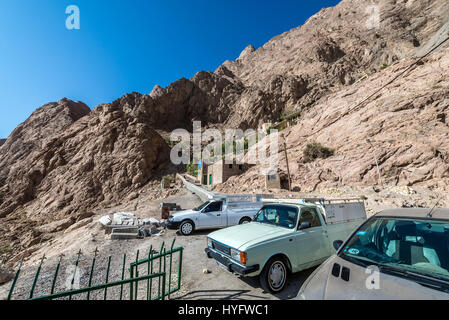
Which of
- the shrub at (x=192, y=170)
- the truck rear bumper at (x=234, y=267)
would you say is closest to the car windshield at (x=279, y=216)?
the truck rear bumper at (x=234, y=267)

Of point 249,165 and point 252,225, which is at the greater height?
point 249,165

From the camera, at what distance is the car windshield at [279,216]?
4.81m

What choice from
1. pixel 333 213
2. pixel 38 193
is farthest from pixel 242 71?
pixel 333 213

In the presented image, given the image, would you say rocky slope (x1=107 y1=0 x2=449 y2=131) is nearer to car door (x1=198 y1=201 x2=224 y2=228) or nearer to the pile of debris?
car door (x1=198 y1=201 x2=224 y2=228)

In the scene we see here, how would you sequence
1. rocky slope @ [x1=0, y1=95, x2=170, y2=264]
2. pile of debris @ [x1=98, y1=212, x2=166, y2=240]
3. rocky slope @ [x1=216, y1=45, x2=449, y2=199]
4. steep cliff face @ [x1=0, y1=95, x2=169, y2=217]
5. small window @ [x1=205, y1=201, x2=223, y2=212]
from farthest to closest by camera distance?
steep cliff face @ [x1=0, y1=95, x2=169, y2=217] → rocky slope @ [x1=0, y1=95, x2=170, y2=264] → rocky slope @ [x1=216, y1=45, x2=449, y2=199] → small window @ [x1=205, y1=201, x2=223, y2=212] → pile of debris @ [x1=98, y1=212, x2=166, y2=240]

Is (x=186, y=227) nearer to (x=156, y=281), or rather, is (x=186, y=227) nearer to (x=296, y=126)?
(x=156, y=281)

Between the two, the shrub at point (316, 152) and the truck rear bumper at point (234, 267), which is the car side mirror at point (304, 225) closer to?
the truck rear bumper at point (234, 267)

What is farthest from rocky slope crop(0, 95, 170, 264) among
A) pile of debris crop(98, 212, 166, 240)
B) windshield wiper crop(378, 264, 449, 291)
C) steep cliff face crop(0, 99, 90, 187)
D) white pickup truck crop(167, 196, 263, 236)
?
windshield wiper crop(378, 264, 449, 291)

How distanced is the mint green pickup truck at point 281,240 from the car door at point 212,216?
3793mm

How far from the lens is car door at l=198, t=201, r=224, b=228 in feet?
29.6

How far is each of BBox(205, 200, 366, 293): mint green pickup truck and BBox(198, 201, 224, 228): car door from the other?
3793 millimetres
